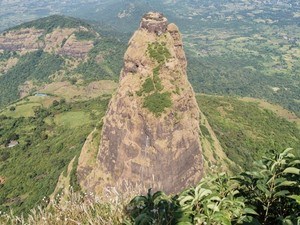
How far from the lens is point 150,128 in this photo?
6303 centimetres

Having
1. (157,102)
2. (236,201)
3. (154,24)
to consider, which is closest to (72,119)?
(154,24)

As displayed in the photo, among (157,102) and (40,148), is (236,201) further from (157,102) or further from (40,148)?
(40,148)

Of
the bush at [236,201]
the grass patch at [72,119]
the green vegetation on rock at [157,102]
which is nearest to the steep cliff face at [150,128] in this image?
the green vegetation on rock at [157,102]

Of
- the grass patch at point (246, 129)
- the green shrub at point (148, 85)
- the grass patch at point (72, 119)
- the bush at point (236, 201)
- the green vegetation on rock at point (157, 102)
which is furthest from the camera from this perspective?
the grass patch at point (72, 119)

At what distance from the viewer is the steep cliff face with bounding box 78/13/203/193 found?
63.5 meters

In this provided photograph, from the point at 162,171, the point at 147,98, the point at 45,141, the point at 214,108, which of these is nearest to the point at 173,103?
the point at 147,98

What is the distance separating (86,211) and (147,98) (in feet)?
181

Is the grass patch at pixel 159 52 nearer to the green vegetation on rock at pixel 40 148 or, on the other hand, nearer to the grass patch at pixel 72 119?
the green vegetation on rock at pixel 40 148

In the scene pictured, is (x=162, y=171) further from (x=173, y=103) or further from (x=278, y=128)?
(x=278, y=128)

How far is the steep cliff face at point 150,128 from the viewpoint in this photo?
208 feet

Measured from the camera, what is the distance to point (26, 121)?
160 metres

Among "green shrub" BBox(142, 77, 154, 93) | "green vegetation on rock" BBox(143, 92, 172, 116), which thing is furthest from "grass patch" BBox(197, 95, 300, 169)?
"green shrub" BBox(142, 77, 154, 93)

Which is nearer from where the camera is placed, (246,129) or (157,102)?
(157,102)

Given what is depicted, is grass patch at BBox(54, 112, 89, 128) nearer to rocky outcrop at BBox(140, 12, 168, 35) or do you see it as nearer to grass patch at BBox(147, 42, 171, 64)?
rocky outcrop at BBox(140, 12, 168, 35)
